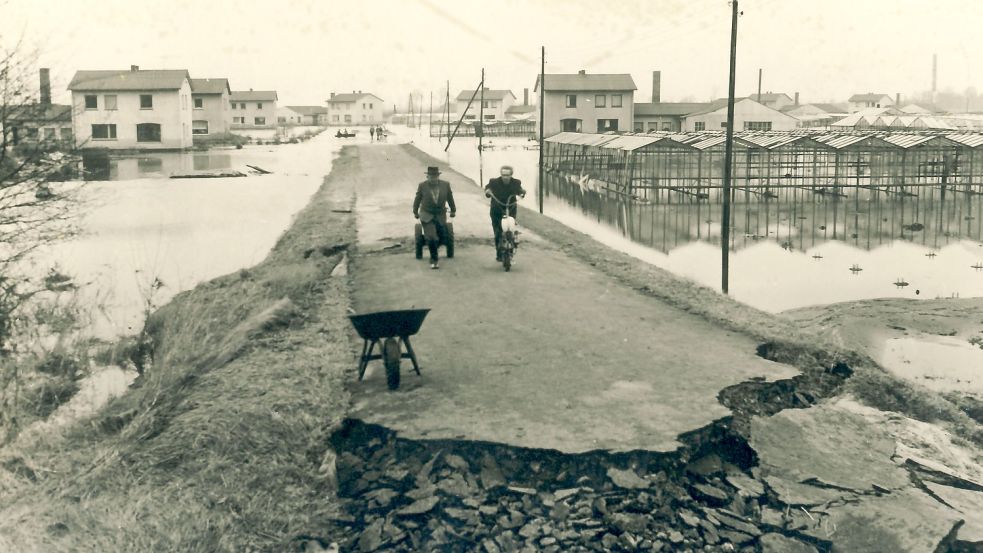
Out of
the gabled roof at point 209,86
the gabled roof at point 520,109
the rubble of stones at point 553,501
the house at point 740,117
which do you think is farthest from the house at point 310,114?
the rubble of stones at point 553,501

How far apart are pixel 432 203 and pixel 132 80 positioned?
54.1 meters

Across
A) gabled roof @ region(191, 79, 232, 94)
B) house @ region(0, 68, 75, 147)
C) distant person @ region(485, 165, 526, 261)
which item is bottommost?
distant person @ region(485, 165, 526, 261)

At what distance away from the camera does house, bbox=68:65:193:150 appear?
58812 mm

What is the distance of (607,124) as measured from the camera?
67.0 metres

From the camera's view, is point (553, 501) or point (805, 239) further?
point (805, 239)

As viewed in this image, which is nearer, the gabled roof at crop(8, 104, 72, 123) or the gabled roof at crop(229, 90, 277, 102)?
the gabled roof at crop(8, 104, 72, 123)

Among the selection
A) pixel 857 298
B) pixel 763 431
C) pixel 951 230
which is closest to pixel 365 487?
pixel 763 431

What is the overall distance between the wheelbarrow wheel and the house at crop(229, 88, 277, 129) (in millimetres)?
106204

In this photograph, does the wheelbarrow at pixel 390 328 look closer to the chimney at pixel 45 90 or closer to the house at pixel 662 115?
the chimney at pixel 45 90

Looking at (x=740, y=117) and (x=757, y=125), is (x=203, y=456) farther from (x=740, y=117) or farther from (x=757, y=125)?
(x=757, y=125)

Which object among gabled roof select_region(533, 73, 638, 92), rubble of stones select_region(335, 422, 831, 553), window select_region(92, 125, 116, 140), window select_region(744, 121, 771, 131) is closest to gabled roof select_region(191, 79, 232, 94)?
window select_region(92, 125, 116, 140)

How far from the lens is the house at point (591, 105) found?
219ft

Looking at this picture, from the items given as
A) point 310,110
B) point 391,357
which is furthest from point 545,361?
point 310,110

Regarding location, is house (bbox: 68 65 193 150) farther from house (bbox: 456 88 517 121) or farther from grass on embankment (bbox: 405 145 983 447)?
house (bbox: 456 88 517 121)
